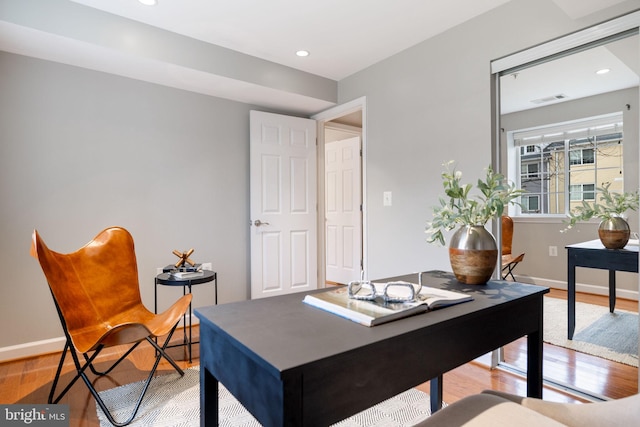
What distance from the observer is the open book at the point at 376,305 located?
3.17ft

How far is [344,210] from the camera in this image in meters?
5.07

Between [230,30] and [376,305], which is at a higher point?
[230,30]

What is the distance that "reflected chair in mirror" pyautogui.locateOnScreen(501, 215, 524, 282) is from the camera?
244 cm

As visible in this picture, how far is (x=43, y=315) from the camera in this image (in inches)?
108

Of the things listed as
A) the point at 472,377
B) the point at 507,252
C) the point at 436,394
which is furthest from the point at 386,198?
the point at 436,394

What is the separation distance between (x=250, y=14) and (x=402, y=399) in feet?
8.75

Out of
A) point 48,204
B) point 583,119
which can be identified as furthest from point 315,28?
point 48,204

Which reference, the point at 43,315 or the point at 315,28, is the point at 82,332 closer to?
the point at 43,315

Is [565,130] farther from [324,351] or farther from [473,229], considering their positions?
[324,351]

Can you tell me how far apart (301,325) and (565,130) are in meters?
2.18

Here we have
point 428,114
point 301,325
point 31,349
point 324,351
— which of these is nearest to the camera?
point 324,351

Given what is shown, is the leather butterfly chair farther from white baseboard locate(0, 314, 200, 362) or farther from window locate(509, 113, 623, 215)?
window locate(509, 113, 623, 215)

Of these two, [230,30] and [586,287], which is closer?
[586,287]

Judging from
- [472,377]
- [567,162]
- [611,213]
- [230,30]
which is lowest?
[472,377]
